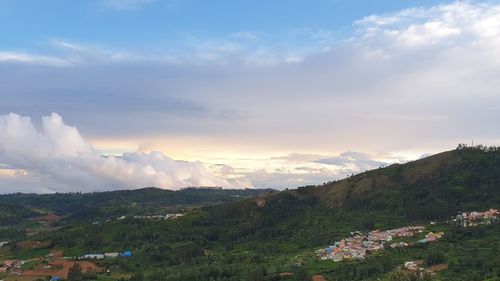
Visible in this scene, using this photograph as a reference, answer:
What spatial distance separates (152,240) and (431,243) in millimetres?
104798

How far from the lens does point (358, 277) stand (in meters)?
114

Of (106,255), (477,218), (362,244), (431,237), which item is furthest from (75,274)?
(477,218)

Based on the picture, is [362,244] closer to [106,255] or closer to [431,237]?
[431,237]

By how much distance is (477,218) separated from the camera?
167375 millimetres

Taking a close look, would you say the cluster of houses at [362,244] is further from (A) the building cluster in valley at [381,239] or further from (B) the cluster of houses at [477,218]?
(B) the cluster of houses at [477,218]

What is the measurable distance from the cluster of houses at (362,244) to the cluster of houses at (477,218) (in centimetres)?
1311

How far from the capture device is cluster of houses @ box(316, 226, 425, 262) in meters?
142

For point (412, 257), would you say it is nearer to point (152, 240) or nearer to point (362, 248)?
point (362, 248)

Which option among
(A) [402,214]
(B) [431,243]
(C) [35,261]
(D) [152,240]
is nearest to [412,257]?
(B) [431,243]

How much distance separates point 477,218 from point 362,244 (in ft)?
142

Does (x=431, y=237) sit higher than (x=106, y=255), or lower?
higher

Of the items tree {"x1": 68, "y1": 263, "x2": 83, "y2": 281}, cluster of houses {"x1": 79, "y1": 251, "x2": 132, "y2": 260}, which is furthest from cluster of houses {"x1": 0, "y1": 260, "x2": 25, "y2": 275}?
tree {"x1": 68, "y1": 263, "x2": 83, "y2": 281}

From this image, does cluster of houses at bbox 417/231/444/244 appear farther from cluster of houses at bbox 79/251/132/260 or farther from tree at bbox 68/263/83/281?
tree at bbox 68/263/83/281

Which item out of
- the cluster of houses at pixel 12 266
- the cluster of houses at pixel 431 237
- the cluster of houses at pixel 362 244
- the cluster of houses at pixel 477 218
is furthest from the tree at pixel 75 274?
the cluster of houses at pixel 477 218
